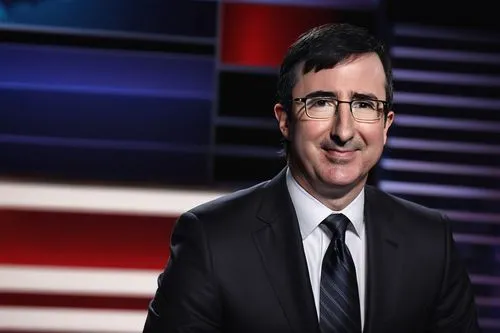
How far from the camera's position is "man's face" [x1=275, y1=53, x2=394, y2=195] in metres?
1.24

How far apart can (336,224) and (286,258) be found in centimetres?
12

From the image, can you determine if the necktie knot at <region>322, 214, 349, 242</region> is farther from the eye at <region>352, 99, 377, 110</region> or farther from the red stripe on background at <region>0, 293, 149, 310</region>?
the red stripe on background at <region>0, 293, 149, 310</region>

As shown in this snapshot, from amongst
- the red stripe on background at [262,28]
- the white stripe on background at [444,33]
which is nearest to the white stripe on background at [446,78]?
the white stripe on background at [444,33]

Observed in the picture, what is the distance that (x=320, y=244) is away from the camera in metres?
1.34

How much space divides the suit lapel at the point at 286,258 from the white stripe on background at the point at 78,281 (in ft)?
4.55

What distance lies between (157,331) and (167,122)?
1.65m

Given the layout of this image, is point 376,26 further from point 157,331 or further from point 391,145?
point 157,331

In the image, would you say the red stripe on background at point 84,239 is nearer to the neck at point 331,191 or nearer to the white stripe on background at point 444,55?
the white stripe on background at point 444,55

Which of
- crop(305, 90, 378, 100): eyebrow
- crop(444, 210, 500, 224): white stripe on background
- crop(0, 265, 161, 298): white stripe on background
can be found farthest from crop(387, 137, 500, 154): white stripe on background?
crop(305, 90, 378, 100): eyebrow

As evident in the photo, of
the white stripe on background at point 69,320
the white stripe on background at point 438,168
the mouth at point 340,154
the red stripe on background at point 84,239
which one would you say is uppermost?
the mouth at point 340,154

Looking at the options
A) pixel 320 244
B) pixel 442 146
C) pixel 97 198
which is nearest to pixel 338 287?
pixel 320 244

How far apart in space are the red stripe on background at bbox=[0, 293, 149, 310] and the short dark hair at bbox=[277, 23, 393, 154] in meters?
1.50

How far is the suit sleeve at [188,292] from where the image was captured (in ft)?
3.95

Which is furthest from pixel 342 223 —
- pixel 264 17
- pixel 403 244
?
pixel 264 17
